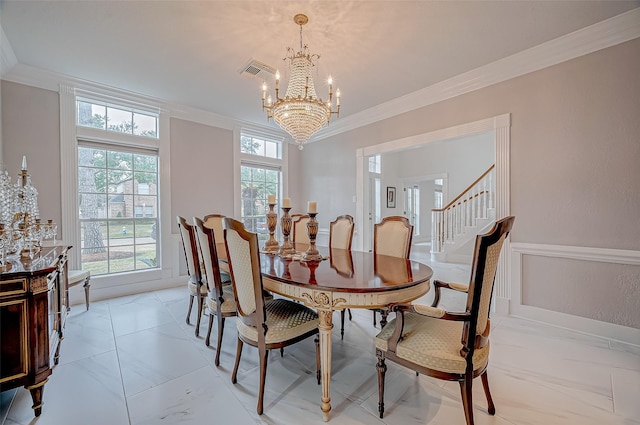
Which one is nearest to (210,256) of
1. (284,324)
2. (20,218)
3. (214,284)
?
(214,284)

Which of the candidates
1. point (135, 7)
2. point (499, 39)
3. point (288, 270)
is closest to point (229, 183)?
point (135, 7)

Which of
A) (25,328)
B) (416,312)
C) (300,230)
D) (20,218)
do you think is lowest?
(25,328)

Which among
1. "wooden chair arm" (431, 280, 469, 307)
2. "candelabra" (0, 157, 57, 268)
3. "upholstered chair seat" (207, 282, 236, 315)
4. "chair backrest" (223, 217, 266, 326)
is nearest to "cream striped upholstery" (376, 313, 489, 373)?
"wooden chair arm" (431, 280, 469, 307)

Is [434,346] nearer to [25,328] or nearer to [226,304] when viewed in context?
[226,304]

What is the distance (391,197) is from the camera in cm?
747

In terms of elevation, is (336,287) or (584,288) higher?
(336,287)

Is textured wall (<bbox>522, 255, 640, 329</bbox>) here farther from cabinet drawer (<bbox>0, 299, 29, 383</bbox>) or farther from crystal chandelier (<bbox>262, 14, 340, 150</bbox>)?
cabinet drawer (<bbox>0, 299, 29, 383</bbox>)

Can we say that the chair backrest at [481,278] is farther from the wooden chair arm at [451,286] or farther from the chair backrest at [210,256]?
the chair backrest at [210,256]

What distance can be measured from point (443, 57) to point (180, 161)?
377cm

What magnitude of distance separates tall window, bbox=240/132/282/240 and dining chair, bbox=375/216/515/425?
3.73m

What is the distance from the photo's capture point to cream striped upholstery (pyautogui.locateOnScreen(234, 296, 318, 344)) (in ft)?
5.43

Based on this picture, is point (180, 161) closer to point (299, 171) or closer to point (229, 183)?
point (229, 183)

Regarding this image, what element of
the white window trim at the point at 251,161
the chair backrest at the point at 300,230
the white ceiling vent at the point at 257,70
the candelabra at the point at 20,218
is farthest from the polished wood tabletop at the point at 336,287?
the white window trim at the point at 251,161

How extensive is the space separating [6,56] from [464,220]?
6726 mm
